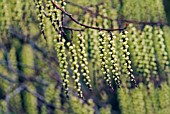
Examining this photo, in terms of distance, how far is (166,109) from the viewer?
5.03m

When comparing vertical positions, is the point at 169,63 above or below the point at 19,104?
above

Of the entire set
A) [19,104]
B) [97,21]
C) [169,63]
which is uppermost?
[97,21]

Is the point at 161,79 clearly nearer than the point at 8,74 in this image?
Yes

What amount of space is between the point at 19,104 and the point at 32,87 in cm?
22

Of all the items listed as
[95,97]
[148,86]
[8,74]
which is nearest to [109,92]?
[95,97]

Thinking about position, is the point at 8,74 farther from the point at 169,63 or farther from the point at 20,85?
the point at 169,63

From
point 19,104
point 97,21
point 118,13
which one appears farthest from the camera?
point 19,104

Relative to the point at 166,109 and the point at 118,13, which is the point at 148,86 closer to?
the point at 166,109

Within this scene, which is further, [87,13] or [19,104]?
[19,104]

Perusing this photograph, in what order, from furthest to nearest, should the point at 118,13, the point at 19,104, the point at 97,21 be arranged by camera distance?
1. the point at 19,104
2. the point at 118,13
3. the point at 97,21

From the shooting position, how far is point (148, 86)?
4965 millimetres

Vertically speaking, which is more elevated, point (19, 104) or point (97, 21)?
point (97, 21)

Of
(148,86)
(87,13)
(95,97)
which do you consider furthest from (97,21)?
(95,97)

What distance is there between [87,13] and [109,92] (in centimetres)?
97
